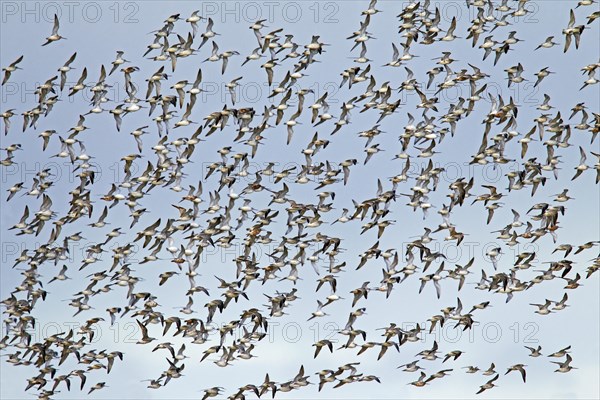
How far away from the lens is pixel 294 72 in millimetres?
85125

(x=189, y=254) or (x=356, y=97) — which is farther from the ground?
(x=356, y=97)

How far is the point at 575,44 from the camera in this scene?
84.6 m

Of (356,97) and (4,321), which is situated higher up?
(356,97)

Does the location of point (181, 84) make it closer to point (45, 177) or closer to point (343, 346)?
point (45, 177)

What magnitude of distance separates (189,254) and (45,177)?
8.39 metres

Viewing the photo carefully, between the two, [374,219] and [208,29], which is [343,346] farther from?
[208,29]

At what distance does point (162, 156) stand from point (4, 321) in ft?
39.2

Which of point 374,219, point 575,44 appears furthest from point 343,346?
point 575,44

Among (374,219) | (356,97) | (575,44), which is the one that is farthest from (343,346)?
(575,44)

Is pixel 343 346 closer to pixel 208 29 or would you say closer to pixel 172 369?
pixel 172 369

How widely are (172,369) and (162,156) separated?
1114 cm

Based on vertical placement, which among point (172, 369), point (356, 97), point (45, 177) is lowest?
point (172, 369)

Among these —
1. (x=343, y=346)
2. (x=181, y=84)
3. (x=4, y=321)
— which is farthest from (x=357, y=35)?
(x=4, y=321)

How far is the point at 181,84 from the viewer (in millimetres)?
86562
